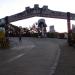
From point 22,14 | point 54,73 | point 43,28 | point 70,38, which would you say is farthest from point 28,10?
point 54,73

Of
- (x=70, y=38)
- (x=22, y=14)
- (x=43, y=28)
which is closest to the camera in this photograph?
(x=70, y=38)

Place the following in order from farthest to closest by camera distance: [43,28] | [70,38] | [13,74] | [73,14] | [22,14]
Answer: [43,28], [22,14], [73,14], [70,38], [13,74]

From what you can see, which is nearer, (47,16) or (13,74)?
(13,74)

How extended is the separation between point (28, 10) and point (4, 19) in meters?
6.28

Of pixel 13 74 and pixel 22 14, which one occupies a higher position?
pixel 22 14

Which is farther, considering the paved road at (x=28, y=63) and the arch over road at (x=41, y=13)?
the arch over road at (x=41, y=13)

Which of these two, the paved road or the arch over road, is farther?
the arch over road

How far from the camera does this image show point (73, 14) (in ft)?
225

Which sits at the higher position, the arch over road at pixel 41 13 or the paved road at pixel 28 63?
the arch over road at pixel 41 13

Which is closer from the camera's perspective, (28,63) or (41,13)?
(28,63)

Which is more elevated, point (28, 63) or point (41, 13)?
point (41, 13)

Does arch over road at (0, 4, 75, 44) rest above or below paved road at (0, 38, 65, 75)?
above

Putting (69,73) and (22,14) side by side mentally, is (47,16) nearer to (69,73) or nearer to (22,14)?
(22,14)

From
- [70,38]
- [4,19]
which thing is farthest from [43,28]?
[70,38]
